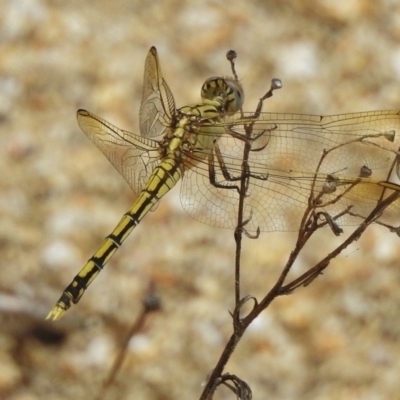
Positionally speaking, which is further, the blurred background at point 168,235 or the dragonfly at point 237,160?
the blurred background at point 168,235

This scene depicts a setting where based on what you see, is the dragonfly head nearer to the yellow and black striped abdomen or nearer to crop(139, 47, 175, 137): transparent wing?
crop(139, 47, 175, 137): transparent wing

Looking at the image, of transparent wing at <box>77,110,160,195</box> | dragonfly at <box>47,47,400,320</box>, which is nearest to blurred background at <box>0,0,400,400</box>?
dragonfly at <box>47,47,400,320</box>

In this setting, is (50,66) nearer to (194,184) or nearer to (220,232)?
(220,232)

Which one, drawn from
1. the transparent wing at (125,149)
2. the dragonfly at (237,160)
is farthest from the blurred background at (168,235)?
the transparent wing at (125,149)

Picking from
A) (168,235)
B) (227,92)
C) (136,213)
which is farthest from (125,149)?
(168,235)

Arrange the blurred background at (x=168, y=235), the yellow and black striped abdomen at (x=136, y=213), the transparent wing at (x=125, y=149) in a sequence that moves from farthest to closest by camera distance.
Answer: the blurred background at (x=168, y=235), the transparent wing at (x=125, y=149), the yellow and black striped abdomen at (x=136, y=213)

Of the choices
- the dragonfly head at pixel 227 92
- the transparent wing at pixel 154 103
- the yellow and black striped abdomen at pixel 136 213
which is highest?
the dragonfly head at pixel 227 92

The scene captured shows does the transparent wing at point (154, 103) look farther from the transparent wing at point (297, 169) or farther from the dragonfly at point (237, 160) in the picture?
the transparent wing at point (297, 169)

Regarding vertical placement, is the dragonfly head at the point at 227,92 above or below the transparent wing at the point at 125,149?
above

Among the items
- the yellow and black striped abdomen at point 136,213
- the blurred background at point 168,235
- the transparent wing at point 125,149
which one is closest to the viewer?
the yellow and black striped abdomen at point 136,213
